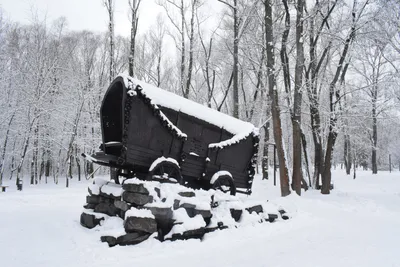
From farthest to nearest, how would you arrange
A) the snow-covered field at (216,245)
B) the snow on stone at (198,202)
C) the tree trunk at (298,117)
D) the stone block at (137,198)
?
1. the tree trunk at (298,117)
2. the snow on stone at (198,202)
3. the stone block at (137,198)
4. the snow-covered field at (216,245)

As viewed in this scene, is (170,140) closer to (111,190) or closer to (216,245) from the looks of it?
(111,190)

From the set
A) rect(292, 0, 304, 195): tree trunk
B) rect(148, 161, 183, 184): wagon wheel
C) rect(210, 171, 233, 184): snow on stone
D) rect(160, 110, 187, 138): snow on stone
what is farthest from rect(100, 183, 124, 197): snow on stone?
rect(292, 0, 304, 195): tree trunk

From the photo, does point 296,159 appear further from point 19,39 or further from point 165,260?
point 19,39

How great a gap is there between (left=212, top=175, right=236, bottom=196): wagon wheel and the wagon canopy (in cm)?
97

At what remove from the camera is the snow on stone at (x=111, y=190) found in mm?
6102

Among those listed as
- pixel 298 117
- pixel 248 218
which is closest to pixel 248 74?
pixel 298 117

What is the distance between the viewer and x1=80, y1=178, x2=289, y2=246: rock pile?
17.5 ft

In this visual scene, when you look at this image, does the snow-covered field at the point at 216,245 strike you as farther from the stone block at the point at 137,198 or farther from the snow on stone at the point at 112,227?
the stone block at the point at 137,198

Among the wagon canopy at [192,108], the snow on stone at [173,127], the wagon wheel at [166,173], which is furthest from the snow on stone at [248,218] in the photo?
the snow on stone at [173,127]

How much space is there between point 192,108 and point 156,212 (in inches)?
110

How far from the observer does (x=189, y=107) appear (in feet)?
23.5

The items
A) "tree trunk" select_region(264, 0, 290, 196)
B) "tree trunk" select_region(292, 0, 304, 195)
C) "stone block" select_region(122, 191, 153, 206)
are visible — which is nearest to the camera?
"stone block" select_region(122, 191, 153, 206)

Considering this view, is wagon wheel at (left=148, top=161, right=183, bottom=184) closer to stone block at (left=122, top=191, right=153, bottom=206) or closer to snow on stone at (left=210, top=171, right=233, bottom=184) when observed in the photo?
stone block at (left=122, top=191, right=153, bottom=206)

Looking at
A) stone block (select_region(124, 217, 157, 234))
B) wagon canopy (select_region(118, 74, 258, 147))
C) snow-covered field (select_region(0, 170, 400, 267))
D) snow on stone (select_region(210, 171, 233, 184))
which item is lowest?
snow-covered field (select_region(0, 170, 400, 267))
